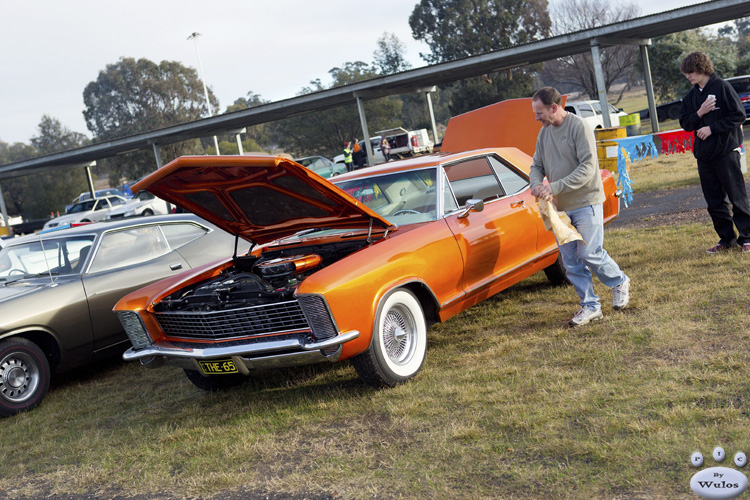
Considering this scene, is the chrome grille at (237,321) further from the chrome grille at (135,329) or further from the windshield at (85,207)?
the windshield at (85,207)

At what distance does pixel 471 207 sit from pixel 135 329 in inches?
100

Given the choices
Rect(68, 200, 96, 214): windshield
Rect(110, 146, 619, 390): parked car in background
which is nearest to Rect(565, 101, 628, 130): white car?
Rect(68, 200, 96, 214): windshield

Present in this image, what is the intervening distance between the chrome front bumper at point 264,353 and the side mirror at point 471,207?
1434mm

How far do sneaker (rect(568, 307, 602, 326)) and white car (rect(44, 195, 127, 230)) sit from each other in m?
23.6

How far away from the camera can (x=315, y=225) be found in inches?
191

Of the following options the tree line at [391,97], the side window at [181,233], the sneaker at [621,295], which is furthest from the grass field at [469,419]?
the tree line at [391,97]

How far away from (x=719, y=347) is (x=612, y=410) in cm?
105

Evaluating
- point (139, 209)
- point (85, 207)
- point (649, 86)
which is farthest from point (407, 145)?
point (85, 207)

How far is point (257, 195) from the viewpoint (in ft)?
15.1

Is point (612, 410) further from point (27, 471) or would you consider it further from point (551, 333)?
point (27, 471)

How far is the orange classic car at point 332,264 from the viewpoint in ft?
13.0

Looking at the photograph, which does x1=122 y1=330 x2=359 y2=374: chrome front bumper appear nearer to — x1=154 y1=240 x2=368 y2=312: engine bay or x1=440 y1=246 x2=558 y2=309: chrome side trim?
x1=154 y1=240 x2=368 y2=312: engine bay

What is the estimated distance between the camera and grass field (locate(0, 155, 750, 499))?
2.94 m

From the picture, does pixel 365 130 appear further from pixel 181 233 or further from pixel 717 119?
pixel 717 119
